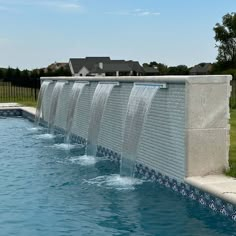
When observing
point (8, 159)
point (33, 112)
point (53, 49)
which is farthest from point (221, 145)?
point (53, 49)

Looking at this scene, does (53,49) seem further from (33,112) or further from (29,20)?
(33,112)

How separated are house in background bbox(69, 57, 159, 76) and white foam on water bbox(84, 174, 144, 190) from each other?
67.8m

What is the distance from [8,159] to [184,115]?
4.77 m

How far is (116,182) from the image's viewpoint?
27.1 ft

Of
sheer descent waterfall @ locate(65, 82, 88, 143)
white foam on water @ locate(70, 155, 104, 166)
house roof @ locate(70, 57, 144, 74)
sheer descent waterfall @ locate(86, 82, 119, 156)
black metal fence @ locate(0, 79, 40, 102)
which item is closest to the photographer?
white foam on water @ locate(70, 155, 104, 166)

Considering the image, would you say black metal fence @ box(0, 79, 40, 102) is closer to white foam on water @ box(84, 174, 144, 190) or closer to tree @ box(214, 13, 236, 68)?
white foam on water @ box(84, 174, 144, 190)

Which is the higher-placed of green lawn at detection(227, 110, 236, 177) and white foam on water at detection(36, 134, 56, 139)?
green lawn at detection(227, 110, 236, 177)

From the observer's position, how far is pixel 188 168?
7.36 m

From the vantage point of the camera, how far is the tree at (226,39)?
60938 mm

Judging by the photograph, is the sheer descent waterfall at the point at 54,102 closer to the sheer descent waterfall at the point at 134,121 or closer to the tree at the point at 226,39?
the sheer descent waterfall at the point at 134,121

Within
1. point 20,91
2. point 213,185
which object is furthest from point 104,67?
point 213,185

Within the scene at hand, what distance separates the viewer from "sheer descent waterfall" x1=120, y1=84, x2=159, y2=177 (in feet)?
29.1

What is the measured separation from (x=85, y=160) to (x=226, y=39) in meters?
54.0

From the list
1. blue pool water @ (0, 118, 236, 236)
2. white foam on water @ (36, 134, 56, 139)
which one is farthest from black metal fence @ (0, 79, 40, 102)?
blue pool water @ (0, 118, 236, 236)
